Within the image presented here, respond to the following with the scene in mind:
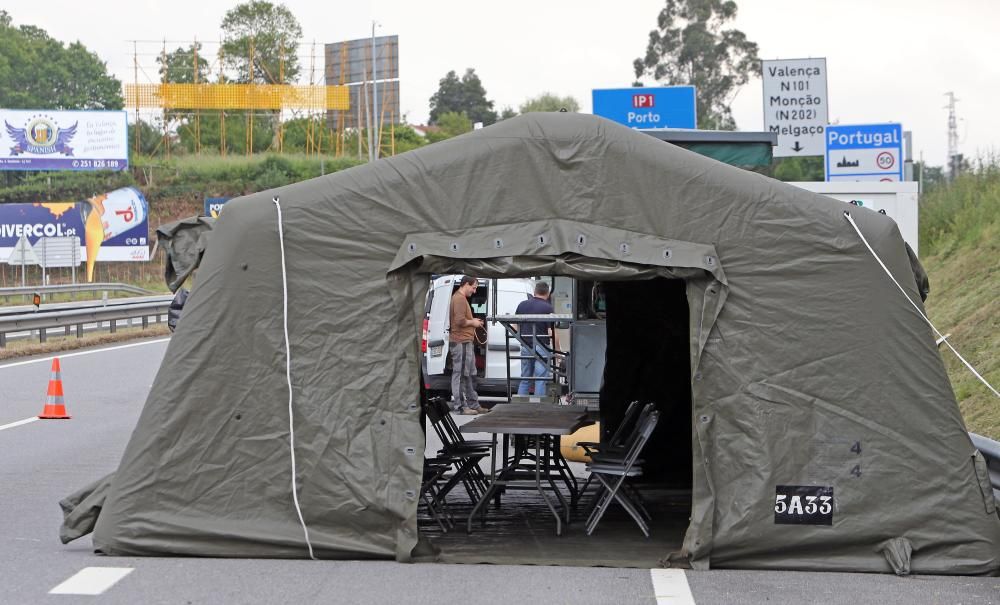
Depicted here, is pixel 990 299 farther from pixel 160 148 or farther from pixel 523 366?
pixel 160 148

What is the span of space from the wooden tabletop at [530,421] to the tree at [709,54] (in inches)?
2525

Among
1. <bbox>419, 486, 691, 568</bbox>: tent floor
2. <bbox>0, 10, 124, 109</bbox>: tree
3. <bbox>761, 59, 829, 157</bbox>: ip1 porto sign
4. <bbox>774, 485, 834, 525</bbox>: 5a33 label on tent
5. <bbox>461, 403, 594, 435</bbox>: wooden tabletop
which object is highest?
<bbox>0, 10, 124, 109</bbox>: tree

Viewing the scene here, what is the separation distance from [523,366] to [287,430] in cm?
1002

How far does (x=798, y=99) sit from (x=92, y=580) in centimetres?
1779

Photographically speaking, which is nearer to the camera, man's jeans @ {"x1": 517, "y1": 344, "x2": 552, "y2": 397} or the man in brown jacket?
the man in brown jacket

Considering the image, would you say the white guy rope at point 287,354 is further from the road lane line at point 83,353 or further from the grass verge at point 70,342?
the grass verge at point 70,342

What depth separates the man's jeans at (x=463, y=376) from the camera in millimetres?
17938

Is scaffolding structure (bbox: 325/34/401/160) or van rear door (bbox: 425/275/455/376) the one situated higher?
scaffolding structure (bbox: 325/34/401/160)

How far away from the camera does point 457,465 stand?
10234 millimetres

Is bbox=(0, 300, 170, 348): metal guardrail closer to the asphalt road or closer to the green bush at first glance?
the asphalt road

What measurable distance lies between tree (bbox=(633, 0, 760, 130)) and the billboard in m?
33.2

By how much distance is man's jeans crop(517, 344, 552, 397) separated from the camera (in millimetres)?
17853

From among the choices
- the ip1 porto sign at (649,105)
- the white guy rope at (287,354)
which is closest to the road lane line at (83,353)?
the ip1 porto sign at (649,105)

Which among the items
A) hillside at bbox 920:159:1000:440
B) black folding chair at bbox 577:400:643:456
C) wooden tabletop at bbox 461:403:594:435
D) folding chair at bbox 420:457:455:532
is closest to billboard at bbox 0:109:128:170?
hillside at bbox 920:159:1000:440
